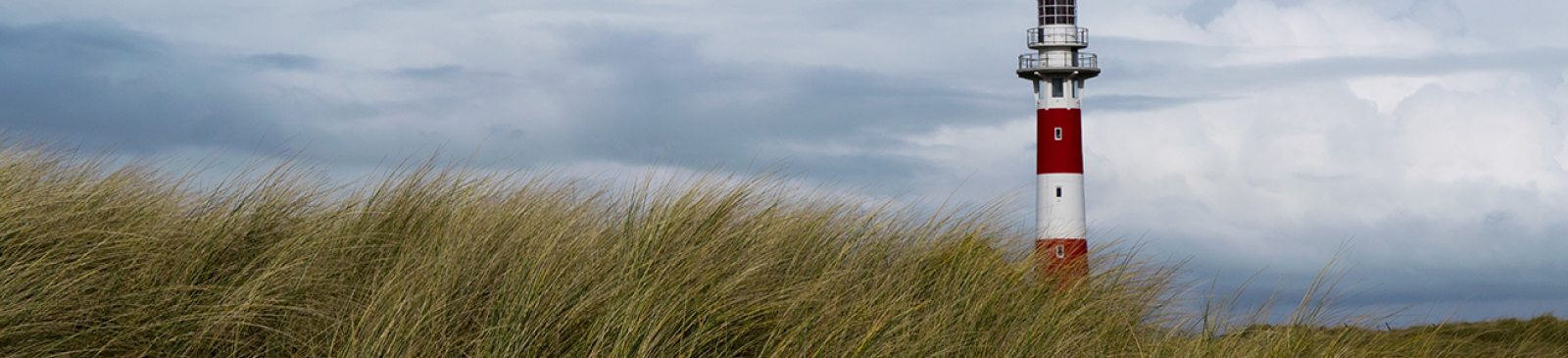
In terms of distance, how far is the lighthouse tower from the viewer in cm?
1980

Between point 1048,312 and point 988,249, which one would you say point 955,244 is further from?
point 1048,312

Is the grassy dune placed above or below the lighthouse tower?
below

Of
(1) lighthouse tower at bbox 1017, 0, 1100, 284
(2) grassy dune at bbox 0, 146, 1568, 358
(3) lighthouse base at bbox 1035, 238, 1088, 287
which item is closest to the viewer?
(2) grassy dune at bbox 0, 146, 1568, 358

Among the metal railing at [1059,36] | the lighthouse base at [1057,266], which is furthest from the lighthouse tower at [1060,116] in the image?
the lighthouse base at [1057,266]

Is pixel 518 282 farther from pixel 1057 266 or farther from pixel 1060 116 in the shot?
pixel 1060 116

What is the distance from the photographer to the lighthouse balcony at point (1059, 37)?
22.0 m

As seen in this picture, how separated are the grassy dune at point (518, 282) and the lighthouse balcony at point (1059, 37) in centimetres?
1687

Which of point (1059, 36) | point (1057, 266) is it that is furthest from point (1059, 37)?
point (1057, 266)

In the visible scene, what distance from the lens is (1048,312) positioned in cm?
449

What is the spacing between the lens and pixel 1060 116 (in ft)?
67.8

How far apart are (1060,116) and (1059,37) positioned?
2.17 meters

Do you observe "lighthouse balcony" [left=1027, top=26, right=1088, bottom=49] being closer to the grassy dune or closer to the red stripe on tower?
the red stripe on tower

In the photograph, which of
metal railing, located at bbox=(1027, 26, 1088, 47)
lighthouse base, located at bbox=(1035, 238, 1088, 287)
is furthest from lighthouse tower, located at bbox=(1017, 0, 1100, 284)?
lighthouse base, located at bbox=(1035, 238, 1088, 287)

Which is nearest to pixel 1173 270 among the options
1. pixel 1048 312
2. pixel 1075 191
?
pixel 1048 312
